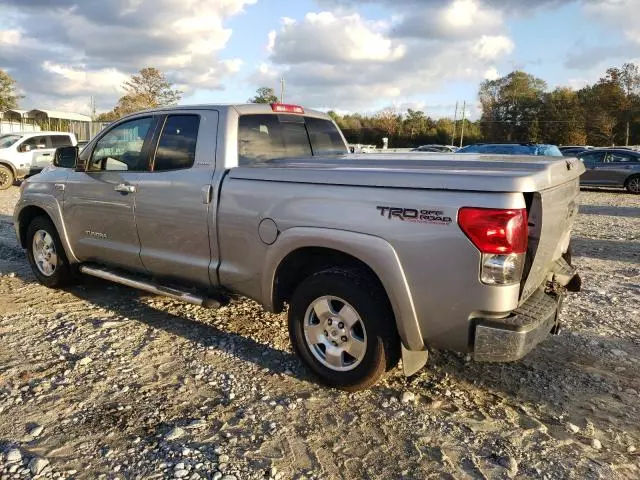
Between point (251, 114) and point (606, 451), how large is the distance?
3.36 meters

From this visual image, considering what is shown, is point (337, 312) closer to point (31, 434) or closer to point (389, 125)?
point (31, 434)

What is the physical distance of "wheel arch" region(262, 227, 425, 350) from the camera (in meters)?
3.11

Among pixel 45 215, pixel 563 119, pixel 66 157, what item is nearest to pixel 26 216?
pixel 45 215

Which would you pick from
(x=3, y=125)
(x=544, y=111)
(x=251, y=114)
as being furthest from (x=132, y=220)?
(x=544, y=111)

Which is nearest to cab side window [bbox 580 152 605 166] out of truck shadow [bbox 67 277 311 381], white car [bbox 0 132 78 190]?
white car [bbox 0 132 78 190]

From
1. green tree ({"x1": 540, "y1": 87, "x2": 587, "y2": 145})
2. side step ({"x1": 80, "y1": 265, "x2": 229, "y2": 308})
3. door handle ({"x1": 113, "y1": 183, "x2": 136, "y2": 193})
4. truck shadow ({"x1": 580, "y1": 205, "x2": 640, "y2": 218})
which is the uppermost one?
green tree ({"x1": 540, "y1": 87, "x2": 587, "y2": 145})

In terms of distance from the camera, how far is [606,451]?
2.96m

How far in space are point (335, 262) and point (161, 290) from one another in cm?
162

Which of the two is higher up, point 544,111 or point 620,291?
point 544,111

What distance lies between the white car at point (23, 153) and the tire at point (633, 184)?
1813 centimetres

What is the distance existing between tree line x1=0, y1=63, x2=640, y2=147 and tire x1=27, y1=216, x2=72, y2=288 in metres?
36.7

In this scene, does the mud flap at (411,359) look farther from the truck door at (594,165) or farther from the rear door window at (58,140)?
the truck door at (594,165)

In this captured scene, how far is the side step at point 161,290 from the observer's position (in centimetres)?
408

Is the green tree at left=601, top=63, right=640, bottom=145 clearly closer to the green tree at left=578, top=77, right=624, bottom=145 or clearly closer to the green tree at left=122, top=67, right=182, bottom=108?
the green tree at left=578, top=77, right=624, bottom=145
